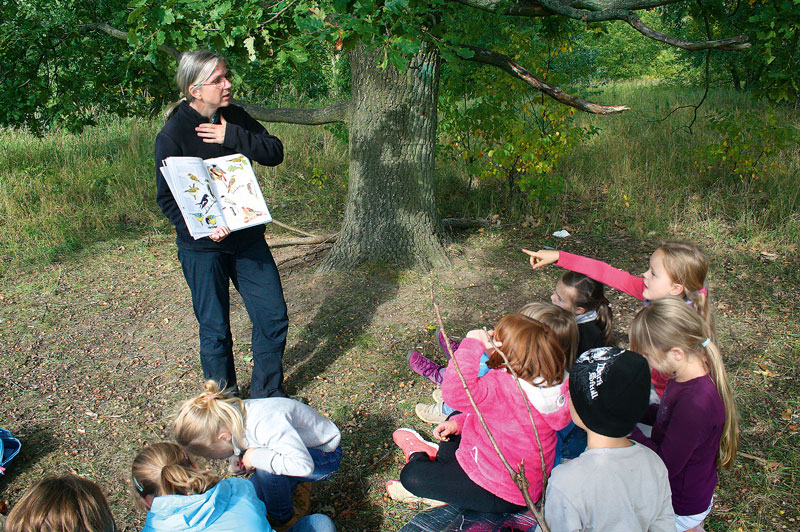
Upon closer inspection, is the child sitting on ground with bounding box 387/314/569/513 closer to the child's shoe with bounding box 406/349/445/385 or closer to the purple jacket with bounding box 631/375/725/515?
the purple jacket with bounding box 631/375/725/515

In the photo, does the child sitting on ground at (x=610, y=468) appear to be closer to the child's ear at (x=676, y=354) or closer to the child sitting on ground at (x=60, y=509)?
the child's ear at (x=676, y=354)

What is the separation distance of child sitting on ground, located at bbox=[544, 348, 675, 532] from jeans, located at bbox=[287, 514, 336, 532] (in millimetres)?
980

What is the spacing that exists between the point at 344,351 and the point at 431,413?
0.98 m

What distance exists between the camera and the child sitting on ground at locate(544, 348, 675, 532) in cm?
177

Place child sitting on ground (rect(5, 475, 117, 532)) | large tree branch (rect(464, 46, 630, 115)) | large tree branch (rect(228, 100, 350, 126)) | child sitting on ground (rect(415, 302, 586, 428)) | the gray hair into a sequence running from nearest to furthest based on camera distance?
child sitting on ground (rect(5, 475, 117, 532)) → child sitting on ground (rect(415, 302, 586, 428)) → the gray hair → large tree branch (rect(464, 46, 630, 115)) → large tree branch (rect(228, 100, 350, 126))

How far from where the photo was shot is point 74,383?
372 cm

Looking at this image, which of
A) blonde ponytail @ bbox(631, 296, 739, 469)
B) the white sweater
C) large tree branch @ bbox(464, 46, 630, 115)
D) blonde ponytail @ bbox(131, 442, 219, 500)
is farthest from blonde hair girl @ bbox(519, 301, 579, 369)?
large tree branch @ bbox(464, 46, 630, 115)

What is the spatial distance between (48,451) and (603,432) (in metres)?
2.82

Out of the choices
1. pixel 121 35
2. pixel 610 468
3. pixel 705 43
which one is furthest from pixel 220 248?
pixel 121 35

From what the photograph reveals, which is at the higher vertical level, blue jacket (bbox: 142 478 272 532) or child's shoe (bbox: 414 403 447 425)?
blue jacket (bbox: 142 478 272 532)

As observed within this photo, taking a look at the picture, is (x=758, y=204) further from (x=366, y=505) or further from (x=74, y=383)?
(x=74, y=383)

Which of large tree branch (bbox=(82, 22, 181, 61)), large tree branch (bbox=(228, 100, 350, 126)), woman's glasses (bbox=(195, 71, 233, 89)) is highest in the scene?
large tree branch (bbox=(82, 22, 181, 61))

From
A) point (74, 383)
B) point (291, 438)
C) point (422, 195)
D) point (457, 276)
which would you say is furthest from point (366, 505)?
point (422, 195)

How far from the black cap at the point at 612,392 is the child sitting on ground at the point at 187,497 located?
1132 mm
